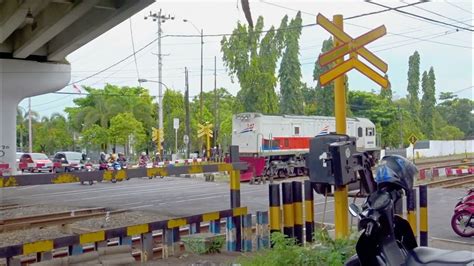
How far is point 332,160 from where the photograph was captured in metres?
4.89

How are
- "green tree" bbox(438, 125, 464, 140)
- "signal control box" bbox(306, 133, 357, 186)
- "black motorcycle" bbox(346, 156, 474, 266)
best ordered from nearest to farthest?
"black motorcycle" bbox(346, 156, 474, 266), "signal control box" bbox(306, 133, 357, 186), "green tree" bbox(438, 125, 464, 140)

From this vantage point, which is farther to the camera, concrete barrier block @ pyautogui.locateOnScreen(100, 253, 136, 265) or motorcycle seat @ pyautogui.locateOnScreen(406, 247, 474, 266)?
concrete barrier block @ pyautogui.locateOnScreen(100, 253, 136, 265)

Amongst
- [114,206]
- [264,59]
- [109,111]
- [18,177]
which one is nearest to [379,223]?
[18,177]

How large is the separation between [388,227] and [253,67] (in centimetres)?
3833

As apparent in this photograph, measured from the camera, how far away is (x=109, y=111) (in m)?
54.3

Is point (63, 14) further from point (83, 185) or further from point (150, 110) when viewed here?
point (150, 110)

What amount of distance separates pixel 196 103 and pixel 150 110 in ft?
22.5

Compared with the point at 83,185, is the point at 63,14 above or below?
above

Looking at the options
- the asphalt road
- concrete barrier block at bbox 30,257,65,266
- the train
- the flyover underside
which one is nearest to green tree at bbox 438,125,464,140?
the train

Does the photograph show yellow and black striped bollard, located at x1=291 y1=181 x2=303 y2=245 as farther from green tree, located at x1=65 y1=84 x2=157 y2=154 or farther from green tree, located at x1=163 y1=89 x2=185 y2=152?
green tree, located at x1=163 y1=89 x2=185 y2=152

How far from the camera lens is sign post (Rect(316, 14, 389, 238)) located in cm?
641

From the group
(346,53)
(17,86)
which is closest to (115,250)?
(346,53)

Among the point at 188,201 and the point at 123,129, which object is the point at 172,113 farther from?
the point at 188,201

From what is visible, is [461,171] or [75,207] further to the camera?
[461,171]
